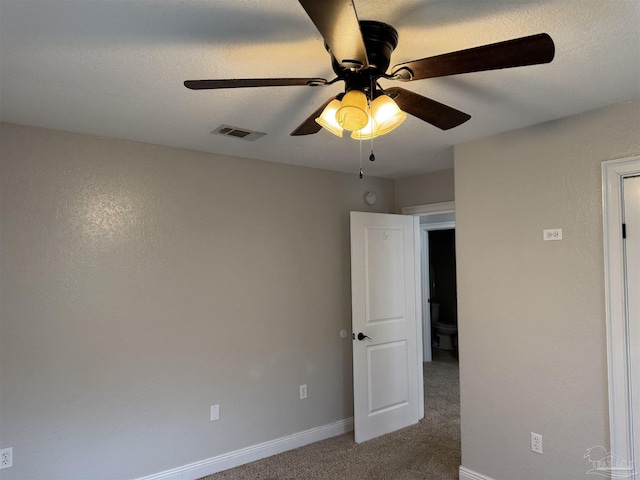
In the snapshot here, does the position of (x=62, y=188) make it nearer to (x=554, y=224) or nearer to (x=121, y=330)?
(x=121, y=330)

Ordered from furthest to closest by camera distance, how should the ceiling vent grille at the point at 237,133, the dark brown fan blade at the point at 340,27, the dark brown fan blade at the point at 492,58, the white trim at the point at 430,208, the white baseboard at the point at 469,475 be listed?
the white trim at the point at 430,208, the white baseboard at the point at 469,475, the ceiling vent grille at the point at 237,133, the dark brown fan blade at the point at 492,58, the dark brown fan blade at the point at 340,27

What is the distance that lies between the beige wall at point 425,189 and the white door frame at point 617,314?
1.58 metres

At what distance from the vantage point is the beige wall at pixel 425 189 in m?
3.78

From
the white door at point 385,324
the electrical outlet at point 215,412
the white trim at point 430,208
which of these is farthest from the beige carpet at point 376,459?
the white trim at point 430,208

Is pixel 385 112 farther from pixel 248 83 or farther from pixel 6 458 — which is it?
pixel 6 458

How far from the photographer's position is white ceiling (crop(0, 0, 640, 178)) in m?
1.36

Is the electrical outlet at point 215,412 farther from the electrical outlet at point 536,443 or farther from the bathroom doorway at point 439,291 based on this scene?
the bathroom doorway at point 439,291

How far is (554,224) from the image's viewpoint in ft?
8.02

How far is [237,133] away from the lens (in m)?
→ 2.66

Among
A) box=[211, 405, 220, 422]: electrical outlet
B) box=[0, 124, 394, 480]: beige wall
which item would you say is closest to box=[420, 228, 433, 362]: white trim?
box=[0, 124, 394, 480]: beige wall

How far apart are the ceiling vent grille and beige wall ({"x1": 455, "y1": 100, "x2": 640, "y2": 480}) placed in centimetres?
149

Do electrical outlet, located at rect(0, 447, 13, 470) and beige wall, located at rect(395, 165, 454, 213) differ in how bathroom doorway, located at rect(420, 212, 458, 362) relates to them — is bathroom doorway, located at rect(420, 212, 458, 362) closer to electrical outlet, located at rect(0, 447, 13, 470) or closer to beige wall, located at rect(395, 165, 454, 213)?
beige wall, located at rect(395, 165, 454, 213)

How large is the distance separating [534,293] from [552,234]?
0.38 m

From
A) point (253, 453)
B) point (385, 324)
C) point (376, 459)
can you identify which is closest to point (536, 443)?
point (376, 459)
